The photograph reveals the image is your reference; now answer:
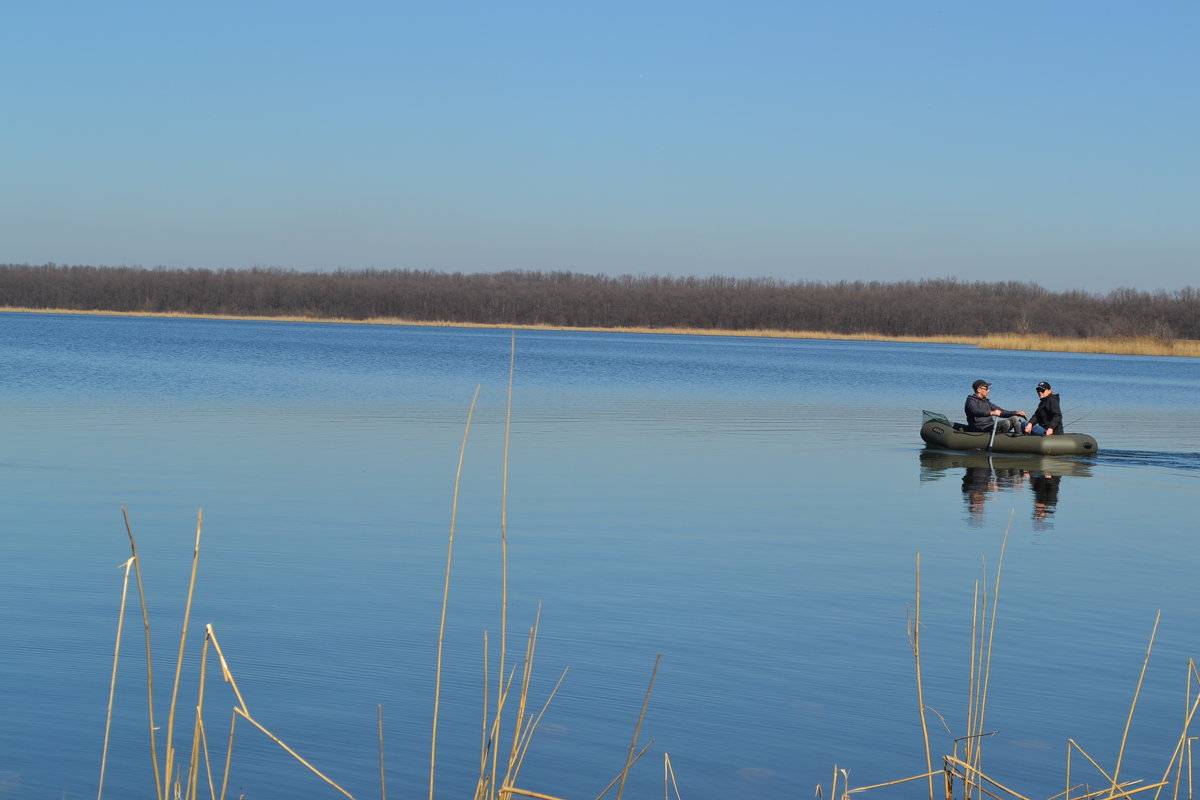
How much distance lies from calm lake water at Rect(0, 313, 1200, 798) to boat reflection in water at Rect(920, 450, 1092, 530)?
90 mm

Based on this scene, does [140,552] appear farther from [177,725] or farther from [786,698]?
[786,698]

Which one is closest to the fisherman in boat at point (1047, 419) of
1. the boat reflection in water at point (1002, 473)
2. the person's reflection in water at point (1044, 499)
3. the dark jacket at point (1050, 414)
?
the dark jacket at point (1050, 414)

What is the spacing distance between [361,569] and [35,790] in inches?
156

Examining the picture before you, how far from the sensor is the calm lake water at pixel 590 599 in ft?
17.6

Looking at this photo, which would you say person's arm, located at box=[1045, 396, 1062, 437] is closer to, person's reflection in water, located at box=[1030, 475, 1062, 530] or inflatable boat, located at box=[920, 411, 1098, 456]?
inflatable boat, located at box=[920, 411, 1098, 456]

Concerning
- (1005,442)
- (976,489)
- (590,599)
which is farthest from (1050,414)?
(590,599)

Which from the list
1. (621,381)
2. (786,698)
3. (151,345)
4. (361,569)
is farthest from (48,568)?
(151,345)

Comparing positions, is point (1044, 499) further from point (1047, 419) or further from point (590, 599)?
point (590, 599)

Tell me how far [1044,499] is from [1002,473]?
3.15 m

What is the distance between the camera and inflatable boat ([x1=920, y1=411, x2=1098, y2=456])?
18312 millimetres

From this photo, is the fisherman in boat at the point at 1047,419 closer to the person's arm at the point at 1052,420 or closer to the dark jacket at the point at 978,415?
the person's arm at the point at 1052,420

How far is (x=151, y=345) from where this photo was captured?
52.6 m

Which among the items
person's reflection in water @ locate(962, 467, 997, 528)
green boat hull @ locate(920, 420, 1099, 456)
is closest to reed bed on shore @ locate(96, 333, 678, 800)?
person's reflection in water @ locate(962, 467, 997, 528)

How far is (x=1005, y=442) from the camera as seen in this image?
1866 centimetres
